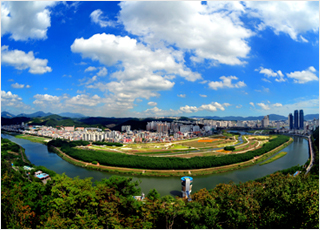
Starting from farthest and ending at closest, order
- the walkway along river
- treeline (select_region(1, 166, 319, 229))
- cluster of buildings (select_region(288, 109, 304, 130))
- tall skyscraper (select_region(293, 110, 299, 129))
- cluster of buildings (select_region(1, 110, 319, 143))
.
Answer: tall skyscraper (select_region(293, 110, 299, 129)) < cluster of buildings (select_region(288, 109, 304, 130)) < cluster of buildings (select_region(1, 110, 319, 143)) < the walkway along river < treeline (select_region(1, 166, 319, 229))

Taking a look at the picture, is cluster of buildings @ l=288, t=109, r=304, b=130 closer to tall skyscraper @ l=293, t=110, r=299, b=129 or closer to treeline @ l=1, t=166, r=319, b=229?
tall skyscraper @ l=293, t=110, r=299, b=129

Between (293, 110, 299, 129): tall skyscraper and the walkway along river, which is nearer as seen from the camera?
the walkway along river

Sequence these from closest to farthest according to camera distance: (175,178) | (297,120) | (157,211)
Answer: (157,211) → (175,178) → (297,120)

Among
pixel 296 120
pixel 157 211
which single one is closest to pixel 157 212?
pixel 157 211

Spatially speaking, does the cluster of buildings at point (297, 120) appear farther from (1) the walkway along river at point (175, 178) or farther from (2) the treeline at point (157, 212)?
(2) the treeline at point (157, 212)

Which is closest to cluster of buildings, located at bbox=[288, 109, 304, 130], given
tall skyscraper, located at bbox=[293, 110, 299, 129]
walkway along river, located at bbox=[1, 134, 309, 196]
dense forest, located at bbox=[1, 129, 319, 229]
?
tall skyscraper, located at bbox=[293, 110, 299, 129]

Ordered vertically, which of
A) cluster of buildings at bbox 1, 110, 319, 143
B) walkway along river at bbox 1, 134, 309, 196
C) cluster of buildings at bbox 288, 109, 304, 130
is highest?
cluster of buildings at bbox 288, 109, 304, 130

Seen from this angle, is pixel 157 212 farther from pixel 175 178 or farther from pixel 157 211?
pixel 175 178

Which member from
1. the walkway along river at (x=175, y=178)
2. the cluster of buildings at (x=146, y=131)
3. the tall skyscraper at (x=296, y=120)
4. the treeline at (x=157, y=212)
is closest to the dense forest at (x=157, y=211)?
the treeline at (x=157, y=212)

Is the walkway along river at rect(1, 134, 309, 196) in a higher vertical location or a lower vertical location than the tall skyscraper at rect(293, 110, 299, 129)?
lower

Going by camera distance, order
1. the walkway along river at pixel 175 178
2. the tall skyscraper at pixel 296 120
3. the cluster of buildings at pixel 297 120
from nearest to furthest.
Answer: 1. the walkway along river at pixel 175 178
2. the cluster of buildings at pixel 297 120
3. the tall skyscraper at pixel 296 120

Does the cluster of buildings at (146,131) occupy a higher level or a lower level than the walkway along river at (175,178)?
higher

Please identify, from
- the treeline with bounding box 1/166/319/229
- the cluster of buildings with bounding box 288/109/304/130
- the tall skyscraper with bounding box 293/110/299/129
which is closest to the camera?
the treeline with bounding box 1/166/319/229
